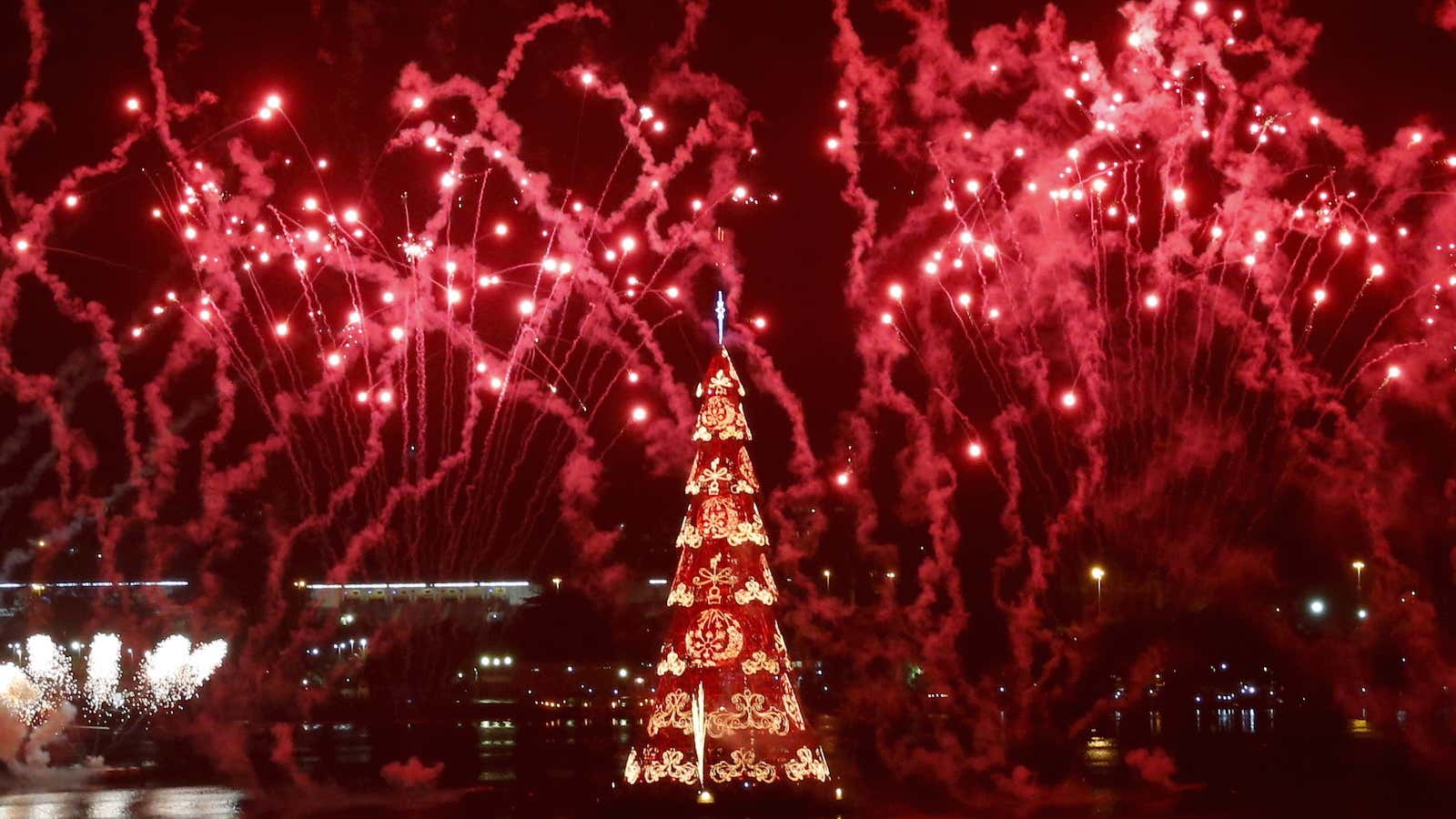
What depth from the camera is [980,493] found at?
39.5 m

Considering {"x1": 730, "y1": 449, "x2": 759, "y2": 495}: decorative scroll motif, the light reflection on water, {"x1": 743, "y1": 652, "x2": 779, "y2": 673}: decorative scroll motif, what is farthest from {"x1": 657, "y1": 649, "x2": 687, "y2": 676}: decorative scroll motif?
the light reflection on water

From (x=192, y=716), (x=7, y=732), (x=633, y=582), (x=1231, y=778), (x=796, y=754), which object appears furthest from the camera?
(x=633, y=582)

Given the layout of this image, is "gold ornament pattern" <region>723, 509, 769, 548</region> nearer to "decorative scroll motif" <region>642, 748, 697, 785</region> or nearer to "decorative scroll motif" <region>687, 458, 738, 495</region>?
"decorative scroll motif" <region>687, 458, 738, 495</region>

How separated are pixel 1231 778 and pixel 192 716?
23.4 metres

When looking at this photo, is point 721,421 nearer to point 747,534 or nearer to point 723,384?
point 723,384

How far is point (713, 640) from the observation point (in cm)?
1780

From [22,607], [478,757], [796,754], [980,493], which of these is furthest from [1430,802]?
[22,607]

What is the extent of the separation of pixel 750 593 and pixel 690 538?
3.08 ft

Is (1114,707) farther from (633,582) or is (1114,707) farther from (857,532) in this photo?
(633,582)

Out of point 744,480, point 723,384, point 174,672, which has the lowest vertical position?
point 174,672

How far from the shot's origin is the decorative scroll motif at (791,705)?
59.0ft

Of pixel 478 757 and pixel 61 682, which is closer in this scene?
pixel 478 757

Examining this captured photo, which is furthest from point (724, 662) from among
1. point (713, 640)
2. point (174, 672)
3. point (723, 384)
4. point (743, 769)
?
point (174, 672)

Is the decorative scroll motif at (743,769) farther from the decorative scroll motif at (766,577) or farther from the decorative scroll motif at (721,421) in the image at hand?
the decorative scroll motif at (721,421)
